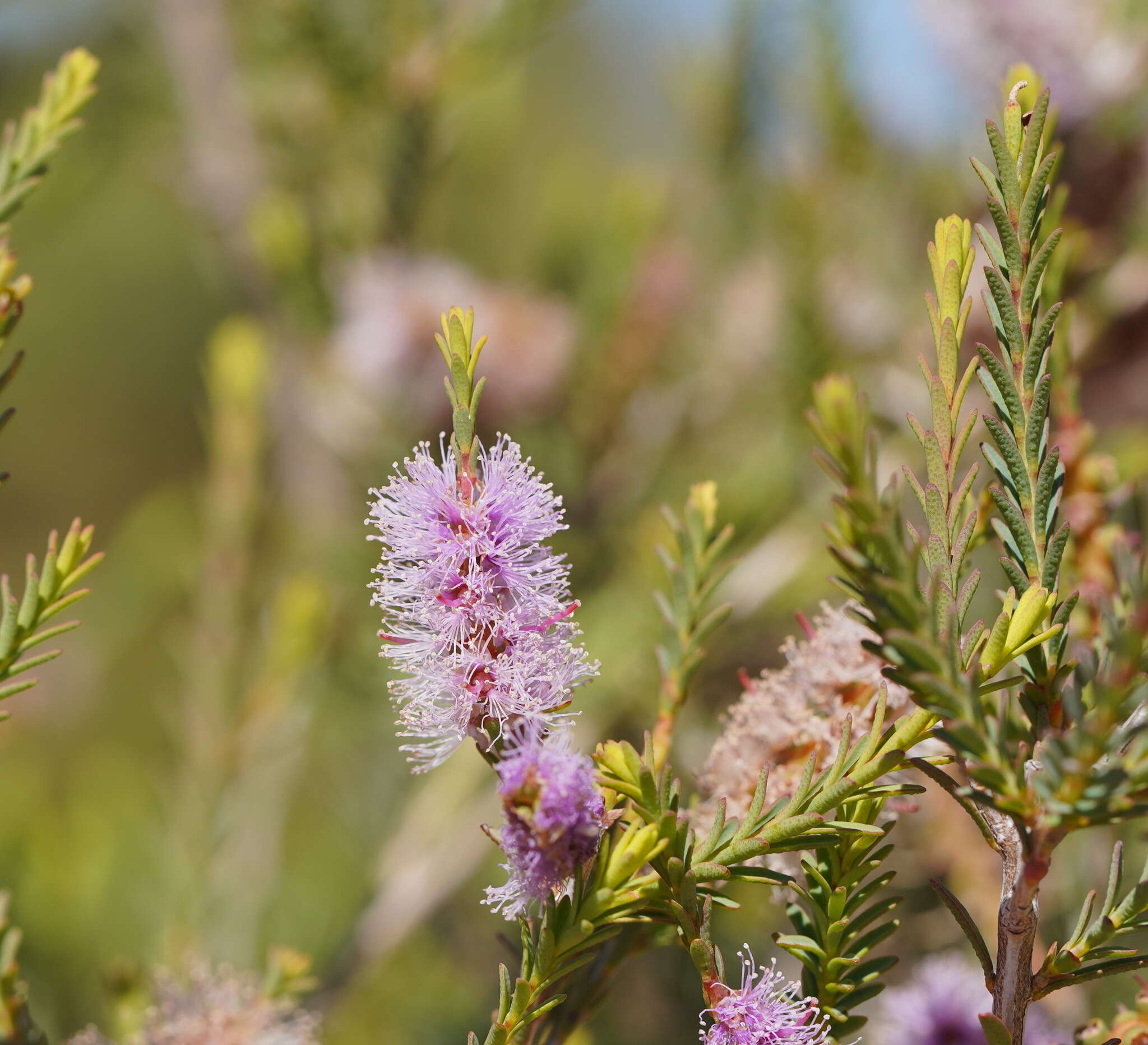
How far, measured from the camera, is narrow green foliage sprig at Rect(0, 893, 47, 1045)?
0.44 m

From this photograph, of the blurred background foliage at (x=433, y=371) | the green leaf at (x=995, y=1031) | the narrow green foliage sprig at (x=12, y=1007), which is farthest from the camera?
the blurred background foliage at (x=433, y=371)

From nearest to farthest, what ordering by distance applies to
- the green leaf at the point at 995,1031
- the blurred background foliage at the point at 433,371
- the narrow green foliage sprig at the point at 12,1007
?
the green leaf at the point at 995,1031
the narrow green foliage sprig at the point at 12,1007
the blurred background foliage at the point at 433,371

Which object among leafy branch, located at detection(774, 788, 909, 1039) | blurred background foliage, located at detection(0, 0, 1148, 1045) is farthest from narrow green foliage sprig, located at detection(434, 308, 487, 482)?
blurred background foliage, located at detection(0, 0, 1148, 1045)

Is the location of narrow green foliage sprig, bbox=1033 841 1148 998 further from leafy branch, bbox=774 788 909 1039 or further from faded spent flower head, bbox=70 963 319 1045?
faded spent flower head, bbox=70 963 319 1045

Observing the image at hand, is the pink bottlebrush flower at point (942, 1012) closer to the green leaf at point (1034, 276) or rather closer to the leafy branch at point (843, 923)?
the leafy branch at point (843, 923)

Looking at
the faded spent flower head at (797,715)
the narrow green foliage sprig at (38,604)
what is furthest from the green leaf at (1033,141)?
the narrow green foliage sprig at (38,604)

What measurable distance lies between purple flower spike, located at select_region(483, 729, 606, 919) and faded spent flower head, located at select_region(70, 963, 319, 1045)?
0.92 feet

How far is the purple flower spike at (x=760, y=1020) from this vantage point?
37 centimetres

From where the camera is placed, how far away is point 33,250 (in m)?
2.29

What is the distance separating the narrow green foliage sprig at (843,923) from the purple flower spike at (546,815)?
10 centimetres

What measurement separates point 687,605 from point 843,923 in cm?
16

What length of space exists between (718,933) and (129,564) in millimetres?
1169

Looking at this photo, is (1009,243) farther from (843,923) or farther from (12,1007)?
(12,1007)

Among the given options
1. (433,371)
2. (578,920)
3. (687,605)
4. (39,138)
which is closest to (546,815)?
(578,920)
